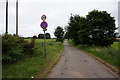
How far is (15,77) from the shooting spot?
10.8 feet

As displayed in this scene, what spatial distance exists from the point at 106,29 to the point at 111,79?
11360mm

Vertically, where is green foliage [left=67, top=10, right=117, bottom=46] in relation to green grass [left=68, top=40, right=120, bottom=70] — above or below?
above

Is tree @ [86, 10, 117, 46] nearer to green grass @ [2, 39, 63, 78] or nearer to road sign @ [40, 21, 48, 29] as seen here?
road sign @ [40, 21, 48, 29]

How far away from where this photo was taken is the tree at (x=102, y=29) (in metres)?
12.7

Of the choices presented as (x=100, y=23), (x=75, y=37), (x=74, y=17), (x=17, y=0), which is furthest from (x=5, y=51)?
(x=74, y=17)

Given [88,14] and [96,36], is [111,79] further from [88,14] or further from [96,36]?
[88,14]

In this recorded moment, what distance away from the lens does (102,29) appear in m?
12.4

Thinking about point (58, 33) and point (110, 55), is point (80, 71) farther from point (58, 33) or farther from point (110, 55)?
point (58, 33)

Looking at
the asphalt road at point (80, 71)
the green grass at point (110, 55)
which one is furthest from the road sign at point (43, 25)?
the green grass at point (110, 55)

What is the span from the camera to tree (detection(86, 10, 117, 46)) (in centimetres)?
1269

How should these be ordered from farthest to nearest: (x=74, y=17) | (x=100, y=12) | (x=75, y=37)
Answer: (x=74, y=17) < (x=75, y=37) < (x=100, y=12)

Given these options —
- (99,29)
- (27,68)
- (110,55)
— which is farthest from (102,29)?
(27,68)

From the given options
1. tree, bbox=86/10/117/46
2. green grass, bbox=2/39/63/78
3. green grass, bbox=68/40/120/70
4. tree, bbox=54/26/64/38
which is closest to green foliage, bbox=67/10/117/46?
tree, bbox=86/10/117/46

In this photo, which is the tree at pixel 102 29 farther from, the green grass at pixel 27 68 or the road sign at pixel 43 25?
the green grass at pixel 27 68
